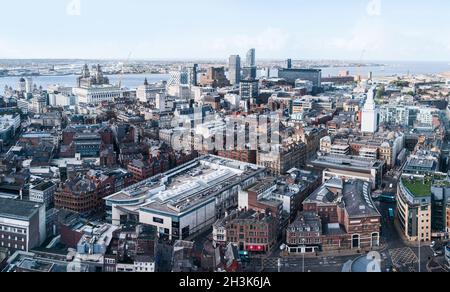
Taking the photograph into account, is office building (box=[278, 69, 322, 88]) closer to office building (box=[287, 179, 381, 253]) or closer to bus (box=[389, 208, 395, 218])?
bus (box=[389, 208, 395, 218])

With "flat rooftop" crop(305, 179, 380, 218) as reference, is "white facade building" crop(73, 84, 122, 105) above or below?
above

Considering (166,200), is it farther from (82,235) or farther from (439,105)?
(439,105)

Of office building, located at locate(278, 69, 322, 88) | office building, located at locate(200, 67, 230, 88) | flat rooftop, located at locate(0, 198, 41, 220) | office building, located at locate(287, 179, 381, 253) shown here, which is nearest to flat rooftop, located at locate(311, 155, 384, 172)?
office building, located at locate(287, 179, 381, 253)

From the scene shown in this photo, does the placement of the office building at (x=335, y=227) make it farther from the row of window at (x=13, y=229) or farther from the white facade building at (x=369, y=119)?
the white facade building at (x=369, y=119)

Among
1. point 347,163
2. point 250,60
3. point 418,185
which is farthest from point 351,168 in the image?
point 250,60

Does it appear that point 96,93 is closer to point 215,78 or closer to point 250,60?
point 215,78

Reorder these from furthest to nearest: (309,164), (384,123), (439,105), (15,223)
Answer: (439,105), (384,123), (309,164), (15,223)
